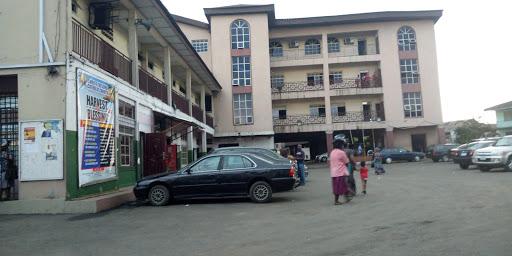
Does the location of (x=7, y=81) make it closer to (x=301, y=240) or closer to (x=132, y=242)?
(x=132, y=242)

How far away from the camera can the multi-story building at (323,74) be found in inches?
1340

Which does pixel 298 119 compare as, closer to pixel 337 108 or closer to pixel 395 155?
pixel 337 108

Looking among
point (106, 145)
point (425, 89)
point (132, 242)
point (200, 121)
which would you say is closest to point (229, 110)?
point (200, 121)

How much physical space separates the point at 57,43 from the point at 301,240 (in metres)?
8.03

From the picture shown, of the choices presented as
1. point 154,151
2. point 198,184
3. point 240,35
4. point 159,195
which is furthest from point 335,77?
point 159,195

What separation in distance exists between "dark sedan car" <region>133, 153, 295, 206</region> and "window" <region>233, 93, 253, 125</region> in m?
23.4

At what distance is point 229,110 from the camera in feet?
112

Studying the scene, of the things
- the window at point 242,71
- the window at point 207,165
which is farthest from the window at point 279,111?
the window at point 207,165

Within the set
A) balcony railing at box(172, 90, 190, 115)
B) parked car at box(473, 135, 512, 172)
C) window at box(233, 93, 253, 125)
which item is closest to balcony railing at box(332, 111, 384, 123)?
window at box(233, 93, 253, 125)

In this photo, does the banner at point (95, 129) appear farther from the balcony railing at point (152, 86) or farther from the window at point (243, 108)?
the window at point (243, 108)

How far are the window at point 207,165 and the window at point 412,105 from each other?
98.2ft

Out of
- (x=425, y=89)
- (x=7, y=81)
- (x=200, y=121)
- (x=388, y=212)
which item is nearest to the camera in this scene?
(x=388, y=212)

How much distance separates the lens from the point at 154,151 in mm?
Result: 15250

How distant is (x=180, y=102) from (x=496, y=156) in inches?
630
